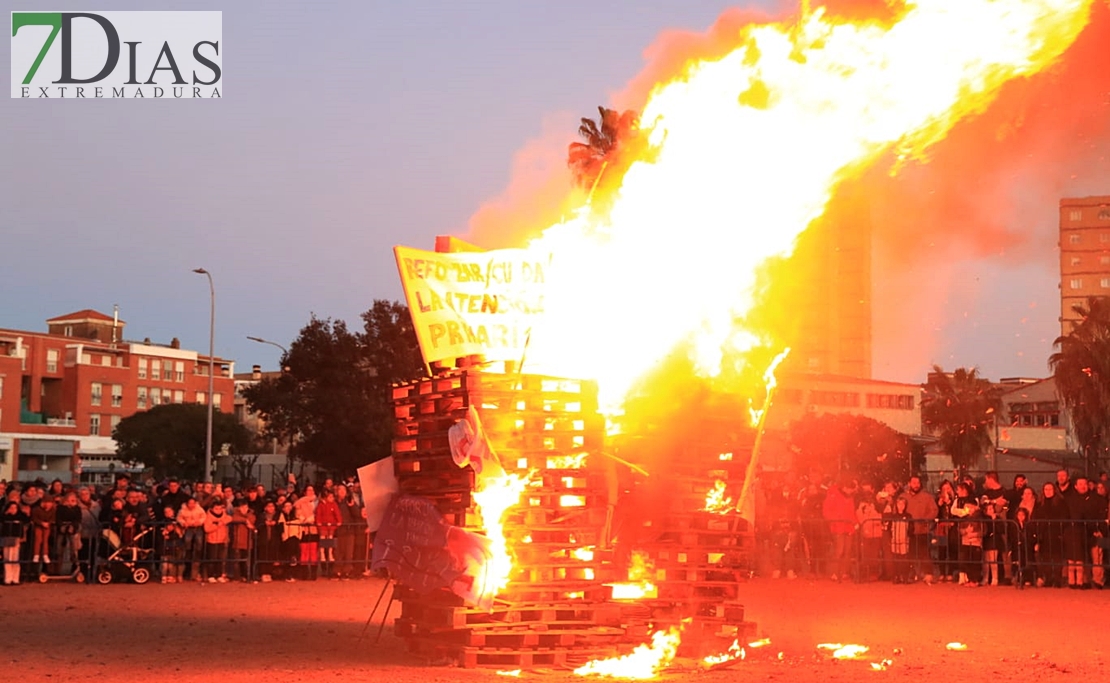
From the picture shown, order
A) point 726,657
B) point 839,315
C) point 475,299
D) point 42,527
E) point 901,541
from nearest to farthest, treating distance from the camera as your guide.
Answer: point 726,657 < point 475,299 < point 42,527 < point 901,541 < point 839,315

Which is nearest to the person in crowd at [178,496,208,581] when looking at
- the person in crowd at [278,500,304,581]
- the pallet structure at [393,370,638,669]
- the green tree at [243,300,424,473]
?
the person in crowd at [278,500,304,581]

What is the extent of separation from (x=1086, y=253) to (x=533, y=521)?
108 metres

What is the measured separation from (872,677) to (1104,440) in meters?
53.9

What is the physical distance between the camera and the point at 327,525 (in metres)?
24.4

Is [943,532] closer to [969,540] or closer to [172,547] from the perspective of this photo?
[969,540]

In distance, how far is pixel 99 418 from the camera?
380ft

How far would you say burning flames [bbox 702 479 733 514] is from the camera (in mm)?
13453

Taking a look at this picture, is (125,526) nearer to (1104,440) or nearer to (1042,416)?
(1104,440)

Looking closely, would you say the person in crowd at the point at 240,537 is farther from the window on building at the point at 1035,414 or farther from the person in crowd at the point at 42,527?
the window on building at the point at 1035,414

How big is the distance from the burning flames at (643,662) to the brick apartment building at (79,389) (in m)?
92.1

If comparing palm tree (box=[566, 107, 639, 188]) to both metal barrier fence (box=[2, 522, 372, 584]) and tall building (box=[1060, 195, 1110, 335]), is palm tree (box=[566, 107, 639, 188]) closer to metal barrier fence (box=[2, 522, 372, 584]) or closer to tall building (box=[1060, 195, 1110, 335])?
metal barrier fence (box=[2, 522, 372, 584])

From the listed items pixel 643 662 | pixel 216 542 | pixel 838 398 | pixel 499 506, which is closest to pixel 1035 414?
pixel 838 398

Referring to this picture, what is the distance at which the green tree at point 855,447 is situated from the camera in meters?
67.0

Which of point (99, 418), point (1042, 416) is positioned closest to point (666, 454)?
point (1042, 416)
